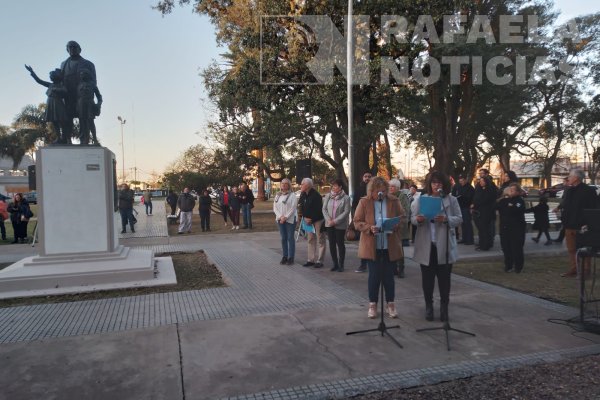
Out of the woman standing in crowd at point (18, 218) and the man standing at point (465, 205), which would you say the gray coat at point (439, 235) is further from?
the woman standing in crowd at point (18, 218)

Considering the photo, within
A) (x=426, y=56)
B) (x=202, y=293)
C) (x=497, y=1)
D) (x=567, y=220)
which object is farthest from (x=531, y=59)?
(x=202, y=293)

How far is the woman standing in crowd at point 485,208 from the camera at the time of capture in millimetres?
10478

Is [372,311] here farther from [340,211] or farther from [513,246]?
[513,246]

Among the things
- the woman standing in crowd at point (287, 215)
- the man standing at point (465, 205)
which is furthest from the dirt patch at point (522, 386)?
the man standing at point (465, 205)

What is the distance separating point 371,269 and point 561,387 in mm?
2254

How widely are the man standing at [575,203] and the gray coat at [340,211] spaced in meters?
3.81

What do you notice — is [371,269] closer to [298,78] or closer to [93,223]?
[93,223]

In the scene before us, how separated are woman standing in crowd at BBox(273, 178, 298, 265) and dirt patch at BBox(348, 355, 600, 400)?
5.25 m

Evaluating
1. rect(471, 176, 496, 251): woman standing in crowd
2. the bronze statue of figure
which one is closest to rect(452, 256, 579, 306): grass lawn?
rect(471, 176, 496, 251): woman standing in crowd

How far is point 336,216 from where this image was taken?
7992mm

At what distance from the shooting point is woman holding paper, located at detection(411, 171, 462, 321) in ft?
16.2

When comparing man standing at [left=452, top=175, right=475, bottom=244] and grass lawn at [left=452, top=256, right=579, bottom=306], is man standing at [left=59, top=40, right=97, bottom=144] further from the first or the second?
man standing at [left=452, top=175, right=475, bottom=244]

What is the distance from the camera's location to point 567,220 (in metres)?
7.66

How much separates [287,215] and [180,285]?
2.41 m
